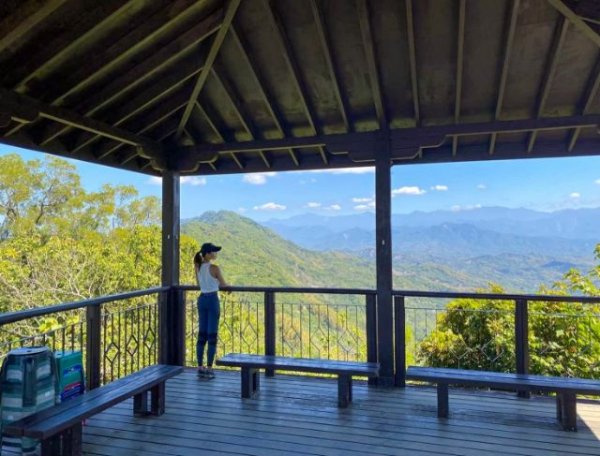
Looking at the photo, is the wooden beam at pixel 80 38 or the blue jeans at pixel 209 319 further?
the blue jeans at pixel 209 319

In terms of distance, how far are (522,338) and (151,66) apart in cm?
450

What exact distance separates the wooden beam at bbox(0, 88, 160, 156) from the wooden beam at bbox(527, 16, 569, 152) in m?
4.25

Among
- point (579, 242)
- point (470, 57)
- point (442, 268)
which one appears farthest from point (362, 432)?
point (579, 242)

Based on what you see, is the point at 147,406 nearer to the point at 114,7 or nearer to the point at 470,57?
the point at 114,7

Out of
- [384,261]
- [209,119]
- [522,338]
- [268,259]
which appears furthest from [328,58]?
[268,259]

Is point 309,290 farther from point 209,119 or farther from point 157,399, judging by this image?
point 209,119

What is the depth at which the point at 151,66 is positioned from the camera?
3.89 metres

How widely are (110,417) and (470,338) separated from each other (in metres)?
6.73

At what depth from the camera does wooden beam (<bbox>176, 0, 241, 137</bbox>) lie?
3713mm

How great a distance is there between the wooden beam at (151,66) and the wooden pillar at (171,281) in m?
1.51

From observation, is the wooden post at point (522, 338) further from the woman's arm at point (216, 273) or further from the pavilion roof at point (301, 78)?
the woman's arm at point (216, 273)

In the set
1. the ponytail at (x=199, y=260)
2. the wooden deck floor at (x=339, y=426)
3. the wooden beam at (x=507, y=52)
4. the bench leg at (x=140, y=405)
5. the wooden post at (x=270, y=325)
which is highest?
the wooden beam at (x=507, y=52)

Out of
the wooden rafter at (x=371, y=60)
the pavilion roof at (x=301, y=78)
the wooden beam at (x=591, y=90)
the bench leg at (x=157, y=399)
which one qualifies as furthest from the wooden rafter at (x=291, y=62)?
the bench leg at (x=157, y=399)

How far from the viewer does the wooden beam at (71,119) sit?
3.33m
